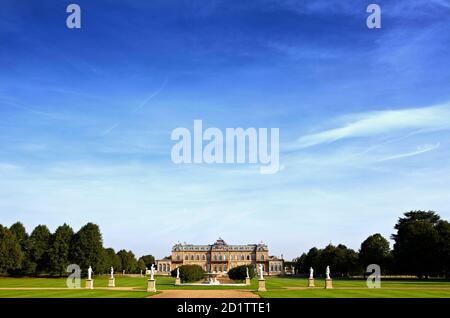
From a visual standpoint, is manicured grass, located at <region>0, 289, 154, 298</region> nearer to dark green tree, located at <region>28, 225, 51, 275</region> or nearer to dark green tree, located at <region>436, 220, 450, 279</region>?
dark green tree, located at <region>436, 220, 450, 279</region>

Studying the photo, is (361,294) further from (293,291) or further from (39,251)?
(39,251)

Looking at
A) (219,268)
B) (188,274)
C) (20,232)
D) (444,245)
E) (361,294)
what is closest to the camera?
(361,294)

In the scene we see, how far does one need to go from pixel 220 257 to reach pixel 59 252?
86123 mm

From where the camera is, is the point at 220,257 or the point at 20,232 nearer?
the point at 20,232

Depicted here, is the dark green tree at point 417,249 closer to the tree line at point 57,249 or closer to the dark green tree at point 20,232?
the tree line at point 57,249

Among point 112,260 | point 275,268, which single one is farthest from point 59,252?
point 275,268

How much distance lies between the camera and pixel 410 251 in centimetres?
7638

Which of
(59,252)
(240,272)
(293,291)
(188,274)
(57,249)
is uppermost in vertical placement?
(293,291)

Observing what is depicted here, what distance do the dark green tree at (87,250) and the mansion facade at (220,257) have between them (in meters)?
75.4

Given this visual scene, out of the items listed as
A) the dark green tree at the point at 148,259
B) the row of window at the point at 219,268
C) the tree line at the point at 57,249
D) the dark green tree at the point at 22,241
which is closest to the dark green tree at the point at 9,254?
the tree line at the point at 57,249

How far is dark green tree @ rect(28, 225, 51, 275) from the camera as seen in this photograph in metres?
88.4

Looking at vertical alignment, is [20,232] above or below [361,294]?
above
